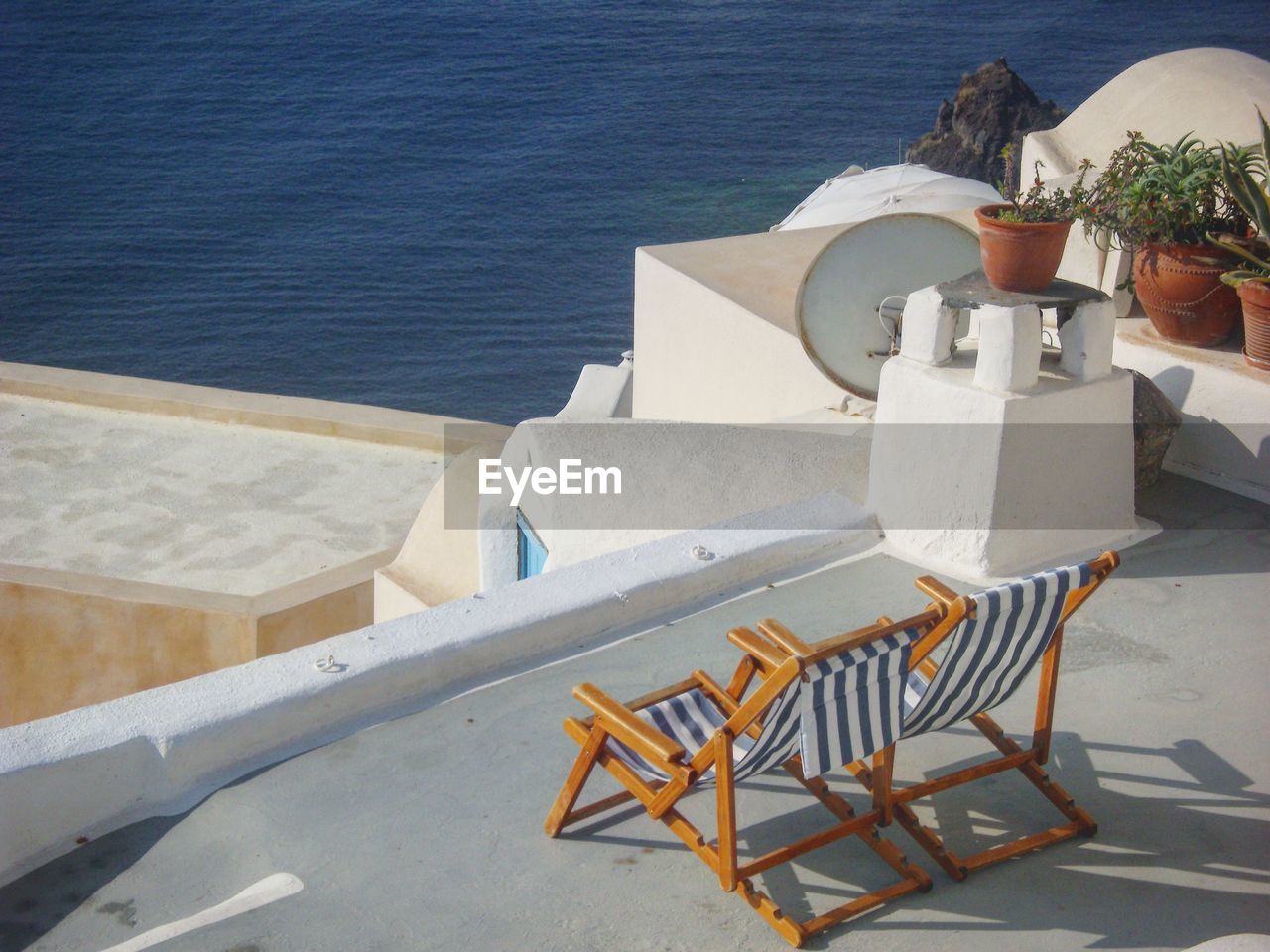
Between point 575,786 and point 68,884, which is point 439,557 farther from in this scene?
point 575,786

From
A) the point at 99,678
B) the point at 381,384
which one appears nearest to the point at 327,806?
the point at 99,678

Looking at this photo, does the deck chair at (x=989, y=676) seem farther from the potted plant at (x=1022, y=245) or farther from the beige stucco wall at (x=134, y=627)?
the beige stucco wall at (x=134, y=627)

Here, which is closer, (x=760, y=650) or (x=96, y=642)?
(x=760, y=650)

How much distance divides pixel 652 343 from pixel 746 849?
842 cm

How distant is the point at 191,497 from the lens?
40.4ft

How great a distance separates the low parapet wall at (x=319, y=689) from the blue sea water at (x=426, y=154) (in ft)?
97.8

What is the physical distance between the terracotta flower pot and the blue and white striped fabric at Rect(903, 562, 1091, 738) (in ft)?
7.21

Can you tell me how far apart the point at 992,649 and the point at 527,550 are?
17.4 feet

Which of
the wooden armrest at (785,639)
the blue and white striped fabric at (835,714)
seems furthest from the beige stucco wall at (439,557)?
the blue and white striped fabric at (835,714)

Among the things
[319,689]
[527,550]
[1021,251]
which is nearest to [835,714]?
[319,689]

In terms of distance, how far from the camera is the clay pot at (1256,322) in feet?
19.8

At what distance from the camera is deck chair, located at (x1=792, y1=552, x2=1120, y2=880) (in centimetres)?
356

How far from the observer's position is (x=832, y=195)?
A: 61.3 feet

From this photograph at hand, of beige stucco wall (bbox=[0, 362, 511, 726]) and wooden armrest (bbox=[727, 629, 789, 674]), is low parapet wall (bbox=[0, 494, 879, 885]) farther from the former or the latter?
beige stucco wall (bbox=[0, 362, 511, 726])
